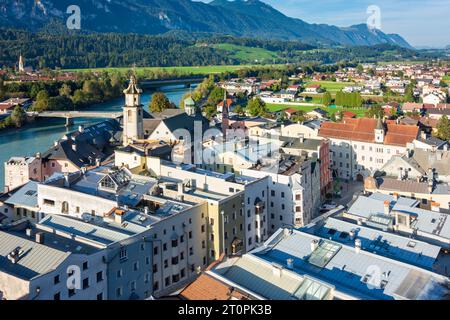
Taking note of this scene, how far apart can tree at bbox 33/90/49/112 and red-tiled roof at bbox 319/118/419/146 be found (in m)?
22.4

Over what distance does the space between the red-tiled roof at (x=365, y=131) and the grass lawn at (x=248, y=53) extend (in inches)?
3101

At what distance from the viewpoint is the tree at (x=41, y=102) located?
35.3 metres

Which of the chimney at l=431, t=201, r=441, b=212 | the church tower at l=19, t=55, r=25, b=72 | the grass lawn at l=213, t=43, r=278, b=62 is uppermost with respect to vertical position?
the grass lawn at l=213, t=43, r=278, b=62

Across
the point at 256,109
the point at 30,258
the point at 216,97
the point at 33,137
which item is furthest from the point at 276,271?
the point at 216,97

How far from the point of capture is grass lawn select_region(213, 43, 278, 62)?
9850cm

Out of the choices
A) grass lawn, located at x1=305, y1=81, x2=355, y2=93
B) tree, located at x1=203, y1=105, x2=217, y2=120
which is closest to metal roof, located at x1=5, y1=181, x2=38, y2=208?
tree, located at x1=203, y1=105, x2=217, y2=120

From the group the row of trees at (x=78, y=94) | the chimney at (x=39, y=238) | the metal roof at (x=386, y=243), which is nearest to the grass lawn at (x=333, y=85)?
the row of trees at (x=78, y=94)

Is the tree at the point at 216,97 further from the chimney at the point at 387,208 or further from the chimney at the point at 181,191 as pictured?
the chimney at the point at 387,208

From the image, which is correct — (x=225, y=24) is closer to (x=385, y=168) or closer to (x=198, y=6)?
(x=198, y=6)

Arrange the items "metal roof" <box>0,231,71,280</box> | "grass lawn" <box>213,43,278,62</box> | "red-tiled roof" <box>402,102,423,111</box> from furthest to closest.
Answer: "grass lawn" <box>213,43,278,62</box> < "red-tiled roof" <box>402,102,423,111</box> < "metal roof" <box>0,231,71,280</box>

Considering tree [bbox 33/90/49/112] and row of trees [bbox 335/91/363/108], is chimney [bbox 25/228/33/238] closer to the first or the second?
tree [bbox 33/90/49/112]
